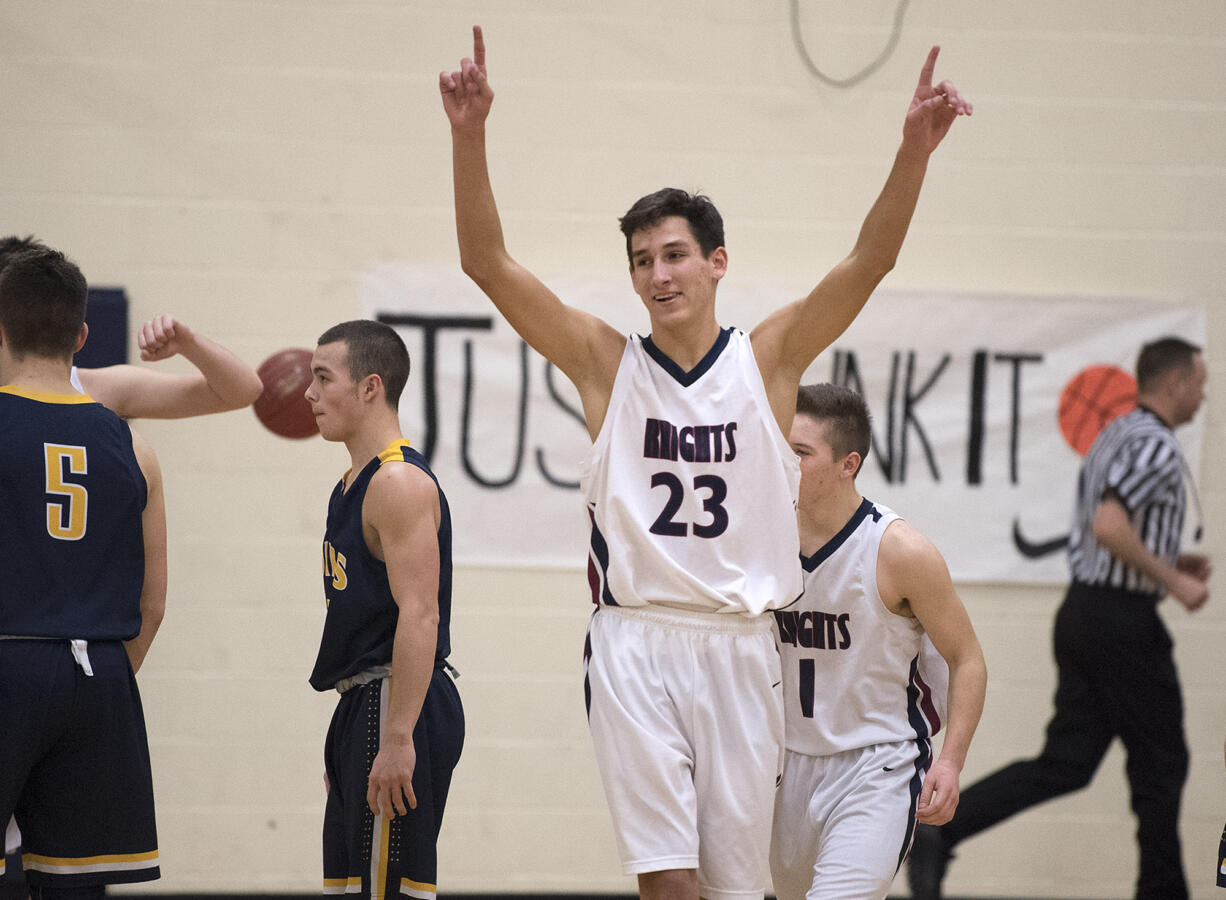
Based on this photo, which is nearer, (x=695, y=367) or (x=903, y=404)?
(x=695, y=367)

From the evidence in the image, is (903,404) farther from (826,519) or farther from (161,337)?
(161,337)

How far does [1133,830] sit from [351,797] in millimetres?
3607

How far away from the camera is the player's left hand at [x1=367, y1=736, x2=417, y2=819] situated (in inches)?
109

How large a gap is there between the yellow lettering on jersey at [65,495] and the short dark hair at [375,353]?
0.61 m

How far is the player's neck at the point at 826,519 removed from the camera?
316cm

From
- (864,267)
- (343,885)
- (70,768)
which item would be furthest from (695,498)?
(70,768)

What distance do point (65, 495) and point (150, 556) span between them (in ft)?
0.95

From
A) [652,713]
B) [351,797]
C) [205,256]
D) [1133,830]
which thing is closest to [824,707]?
[652,713]

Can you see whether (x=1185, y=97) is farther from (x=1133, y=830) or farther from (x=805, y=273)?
(x=1133, y=830)

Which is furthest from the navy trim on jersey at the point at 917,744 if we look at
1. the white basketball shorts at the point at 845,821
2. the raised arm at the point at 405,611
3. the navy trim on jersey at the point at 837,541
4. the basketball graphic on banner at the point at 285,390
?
the basketball graphic on banner at the point at 285,390

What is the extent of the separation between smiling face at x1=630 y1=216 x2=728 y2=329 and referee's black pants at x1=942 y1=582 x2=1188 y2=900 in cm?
237

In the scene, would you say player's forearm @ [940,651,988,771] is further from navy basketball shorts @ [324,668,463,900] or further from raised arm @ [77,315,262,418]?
raised arm @ [77,315,262,418]

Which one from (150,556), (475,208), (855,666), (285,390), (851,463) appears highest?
(475,208)

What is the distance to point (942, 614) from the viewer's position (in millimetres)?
2982
